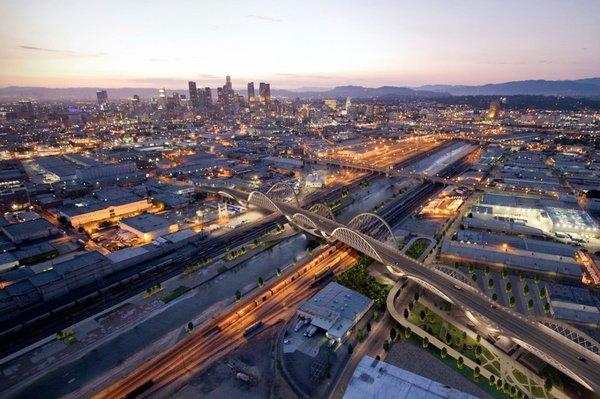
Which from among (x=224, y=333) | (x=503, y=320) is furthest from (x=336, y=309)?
(x=503, y=320)

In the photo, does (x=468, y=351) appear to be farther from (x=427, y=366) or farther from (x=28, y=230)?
(x=28, y=230)

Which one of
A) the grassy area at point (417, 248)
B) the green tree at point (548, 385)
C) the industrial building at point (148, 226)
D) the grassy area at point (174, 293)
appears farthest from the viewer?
the industrial building at point (148, 226)

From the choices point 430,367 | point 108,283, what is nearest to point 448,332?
point 430,367

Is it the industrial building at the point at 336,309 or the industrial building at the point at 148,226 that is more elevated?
the industrial building at the point at 336,309

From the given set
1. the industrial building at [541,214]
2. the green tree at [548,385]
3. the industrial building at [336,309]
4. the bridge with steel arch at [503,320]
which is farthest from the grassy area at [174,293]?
the industrial building at [541,214]

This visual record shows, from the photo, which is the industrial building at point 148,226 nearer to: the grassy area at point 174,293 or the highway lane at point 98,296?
the highway lane at point 98,296

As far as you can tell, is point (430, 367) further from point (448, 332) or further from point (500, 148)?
point (500, 148)
